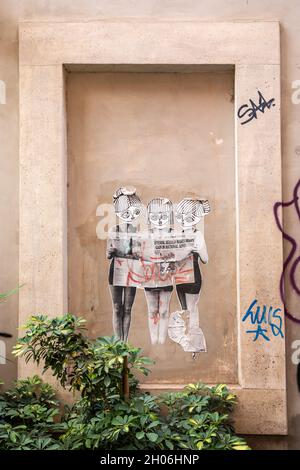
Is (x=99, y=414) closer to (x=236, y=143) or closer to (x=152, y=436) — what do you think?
(x=152, y=436)

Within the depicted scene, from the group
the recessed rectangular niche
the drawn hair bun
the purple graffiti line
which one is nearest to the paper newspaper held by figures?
the recessed rectangular niche

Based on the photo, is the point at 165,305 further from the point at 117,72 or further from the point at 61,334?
the point at 117,72

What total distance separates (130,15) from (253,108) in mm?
1500

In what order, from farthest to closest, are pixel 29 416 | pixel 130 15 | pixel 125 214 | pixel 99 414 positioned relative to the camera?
1. pixel 125 214
2. pixel 130 15
3. pixel 29 416
4. pixel 99 414

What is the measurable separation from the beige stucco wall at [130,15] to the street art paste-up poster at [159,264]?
2.98 ft

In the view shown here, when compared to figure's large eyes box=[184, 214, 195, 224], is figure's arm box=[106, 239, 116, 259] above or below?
below

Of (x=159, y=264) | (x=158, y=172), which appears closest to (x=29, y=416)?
(x=159, y=264)

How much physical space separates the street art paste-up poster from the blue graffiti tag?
0.54 meters

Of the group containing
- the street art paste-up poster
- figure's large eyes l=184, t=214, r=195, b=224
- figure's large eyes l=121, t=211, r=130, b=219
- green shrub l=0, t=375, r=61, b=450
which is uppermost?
figure's large eyes l=121, t=211, r=130, b=219

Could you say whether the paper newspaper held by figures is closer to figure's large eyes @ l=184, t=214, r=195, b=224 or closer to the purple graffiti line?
figure's large eyes @ l=184, t=214, r=195, b=224

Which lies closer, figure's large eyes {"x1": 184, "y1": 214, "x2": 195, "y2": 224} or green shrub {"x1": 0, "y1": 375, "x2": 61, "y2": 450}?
green shrub {"x1": 0, "y1": 375, "x2": 61, "y2": 450}

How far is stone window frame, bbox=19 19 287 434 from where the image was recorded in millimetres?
6062

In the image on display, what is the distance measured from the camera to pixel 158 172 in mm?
6320

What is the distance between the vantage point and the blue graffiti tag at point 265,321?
605 cm
